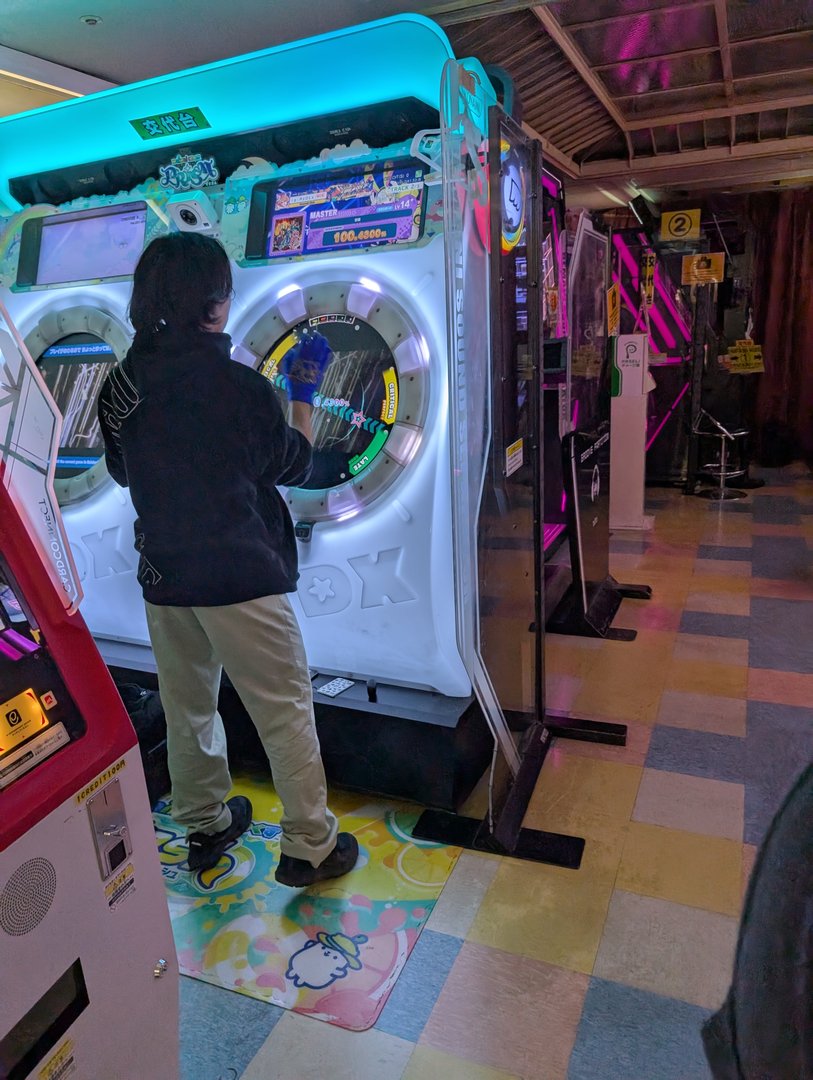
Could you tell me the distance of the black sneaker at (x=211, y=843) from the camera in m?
2.08

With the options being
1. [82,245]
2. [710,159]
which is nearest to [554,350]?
[82,245]

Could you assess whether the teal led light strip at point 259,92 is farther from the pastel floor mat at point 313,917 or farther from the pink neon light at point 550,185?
the pastel floor mat at point 313,917

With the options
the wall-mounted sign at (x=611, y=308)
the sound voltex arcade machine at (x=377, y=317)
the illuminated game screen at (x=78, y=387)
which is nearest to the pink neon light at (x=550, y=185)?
the sound voltex arcade machine at (x=377, y=317)

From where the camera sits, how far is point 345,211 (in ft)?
7.16

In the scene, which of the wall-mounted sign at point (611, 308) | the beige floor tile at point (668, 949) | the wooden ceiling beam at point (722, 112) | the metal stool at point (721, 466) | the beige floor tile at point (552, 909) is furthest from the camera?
the metal stool at point (721, 466)

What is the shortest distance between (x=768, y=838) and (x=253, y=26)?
2.74 metres

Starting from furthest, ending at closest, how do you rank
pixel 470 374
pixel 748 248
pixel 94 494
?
pixel 748 248 < pixel 94 494 < pixel 470 374

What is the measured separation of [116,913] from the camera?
1.09 m

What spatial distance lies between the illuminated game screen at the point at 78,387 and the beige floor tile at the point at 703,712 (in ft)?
7.31

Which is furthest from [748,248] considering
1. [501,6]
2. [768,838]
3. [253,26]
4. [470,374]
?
[768,838]

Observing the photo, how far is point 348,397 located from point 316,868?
4.25ft

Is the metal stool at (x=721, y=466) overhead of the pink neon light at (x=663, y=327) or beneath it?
beneath

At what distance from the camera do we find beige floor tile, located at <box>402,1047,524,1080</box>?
4.84 feet

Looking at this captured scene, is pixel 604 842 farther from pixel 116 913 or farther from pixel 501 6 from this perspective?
pixel 501 6
